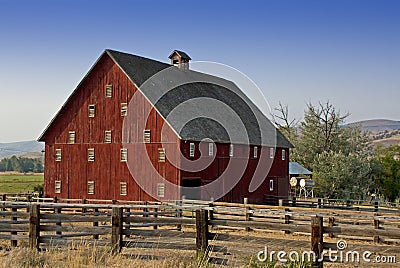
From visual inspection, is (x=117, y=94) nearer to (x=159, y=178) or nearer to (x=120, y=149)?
(x=120, y=149)

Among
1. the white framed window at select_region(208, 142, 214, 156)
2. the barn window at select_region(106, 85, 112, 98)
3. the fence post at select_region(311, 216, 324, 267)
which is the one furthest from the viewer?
the white framed window at select_region(208, 142, 214, 156)

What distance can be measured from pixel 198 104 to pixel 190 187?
287 inches

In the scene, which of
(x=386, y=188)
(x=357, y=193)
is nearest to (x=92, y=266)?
(x=357, y=193)

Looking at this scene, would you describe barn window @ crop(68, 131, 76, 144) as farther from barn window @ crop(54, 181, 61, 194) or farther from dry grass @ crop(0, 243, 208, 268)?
dry grass @ crop(0, 243, 208, 268)

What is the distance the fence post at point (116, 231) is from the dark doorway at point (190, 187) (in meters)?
20.6

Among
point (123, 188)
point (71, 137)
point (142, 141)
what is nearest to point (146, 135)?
point (142, 141)

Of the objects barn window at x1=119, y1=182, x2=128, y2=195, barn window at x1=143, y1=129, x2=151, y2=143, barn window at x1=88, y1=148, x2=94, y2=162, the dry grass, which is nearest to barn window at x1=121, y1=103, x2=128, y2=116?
barn window at x1=143, y1=129, x2=151, y2=143

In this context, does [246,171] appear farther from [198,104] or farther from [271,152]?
[198,104]

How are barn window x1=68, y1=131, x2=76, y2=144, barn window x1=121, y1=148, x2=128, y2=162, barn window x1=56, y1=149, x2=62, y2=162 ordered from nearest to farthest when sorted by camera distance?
barn window x1=121, y1=148, x2=128, y2=162 < barn window x1=68, y1=131, x2=76, y2=144 < barn window x1=56, y1=149, x2=62, y2=162

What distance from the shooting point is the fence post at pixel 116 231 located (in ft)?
45.5

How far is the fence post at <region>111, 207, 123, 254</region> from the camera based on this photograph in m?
13.9

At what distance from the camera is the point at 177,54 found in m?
44.3

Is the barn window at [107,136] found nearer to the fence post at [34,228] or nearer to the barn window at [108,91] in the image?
the barn window at [108,91]

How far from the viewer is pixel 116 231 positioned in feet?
46.0
